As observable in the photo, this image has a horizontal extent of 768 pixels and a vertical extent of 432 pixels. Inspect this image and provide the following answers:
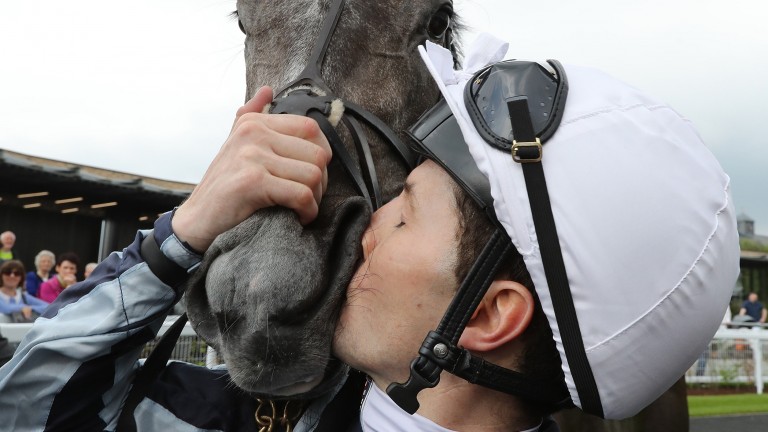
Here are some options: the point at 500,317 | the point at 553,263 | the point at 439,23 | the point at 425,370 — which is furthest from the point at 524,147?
the point at 439,23

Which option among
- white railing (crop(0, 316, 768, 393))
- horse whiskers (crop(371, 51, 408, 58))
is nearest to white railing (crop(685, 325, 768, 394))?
white railing (crop(0, 316, 768, 393))

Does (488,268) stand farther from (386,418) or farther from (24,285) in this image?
(24,285)

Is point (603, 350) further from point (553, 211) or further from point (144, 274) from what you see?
point (144, 274)

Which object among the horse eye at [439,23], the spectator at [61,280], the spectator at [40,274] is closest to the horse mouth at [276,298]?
the horse eye at [439,23]

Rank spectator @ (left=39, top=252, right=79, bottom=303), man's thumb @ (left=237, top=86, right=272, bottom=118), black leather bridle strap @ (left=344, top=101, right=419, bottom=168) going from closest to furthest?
man's thumb @ (left=237, top=86, right=272, bottom=118) < black leather bridle strap @ (left=344, top=101, right=419, bottom=168) < spectator @ (left=39, top=252, right=79, bottom=303)

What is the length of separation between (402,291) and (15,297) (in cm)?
525

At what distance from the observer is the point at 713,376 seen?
11133mm

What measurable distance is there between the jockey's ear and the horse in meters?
0.30

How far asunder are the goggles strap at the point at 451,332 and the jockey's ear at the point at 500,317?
0.07 metres

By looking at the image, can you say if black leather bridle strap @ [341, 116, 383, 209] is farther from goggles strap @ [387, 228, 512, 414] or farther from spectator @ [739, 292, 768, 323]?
spectator @ [739, 292, 768, 323]

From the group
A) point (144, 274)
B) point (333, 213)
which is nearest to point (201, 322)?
point (144, 274)

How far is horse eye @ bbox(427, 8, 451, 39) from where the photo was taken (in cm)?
261

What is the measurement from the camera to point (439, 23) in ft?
8.71

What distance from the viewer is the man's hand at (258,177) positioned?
1504 mm
